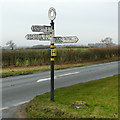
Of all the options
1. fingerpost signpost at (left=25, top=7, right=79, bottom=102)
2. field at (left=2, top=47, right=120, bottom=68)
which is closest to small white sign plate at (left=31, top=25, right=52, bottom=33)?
fingerpost signpost at (left=25, top=7, right=79, bottom=102)

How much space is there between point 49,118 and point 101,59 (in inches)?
993

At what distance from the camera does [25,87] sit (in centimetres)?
1023

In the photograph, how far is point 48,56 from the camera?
2309 cm

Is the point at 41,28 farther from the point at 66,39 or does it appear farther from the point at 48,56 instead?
the point at 48,56

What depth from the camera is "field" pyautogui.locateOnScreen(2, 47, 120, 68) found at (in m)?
21.1

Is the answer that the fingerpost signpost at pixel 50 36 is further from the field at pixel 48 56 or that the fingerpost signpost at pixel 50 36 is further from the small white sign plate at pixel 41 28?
the field at pixel 48 56

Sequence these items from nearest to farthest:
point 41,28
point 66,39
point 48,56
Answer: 1. point 41,28
2. point 66,39
3. point 48,56

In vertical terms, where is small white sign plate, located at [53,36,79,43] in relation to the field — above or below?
above

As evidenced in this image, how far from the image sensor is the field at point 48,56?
21.1 m

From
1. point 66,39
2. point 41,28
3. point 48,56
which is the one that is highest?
point 41,28

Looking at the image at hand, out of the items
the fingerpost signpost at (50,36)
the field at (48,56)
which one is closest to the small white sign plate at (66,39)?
the fingerpost signpost at (50,36)

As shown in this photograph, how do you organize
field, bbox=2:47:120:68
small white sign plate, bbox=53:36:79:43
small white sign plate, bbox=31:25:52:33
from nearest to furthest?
1. small white sign plate, bbox=31:25:52:33
2. small white sign plate, bbox=53:36:79:43
3. field, bbox=2:47:120:68

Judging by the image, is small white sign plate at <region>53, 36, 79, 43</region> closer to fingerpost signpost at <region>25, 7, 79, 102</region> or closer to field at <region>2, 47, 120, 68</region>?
fingerpost signpost at <region>25, 7, 79, 102</region>

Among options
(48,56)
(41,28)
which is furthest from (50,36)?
(48,56)
